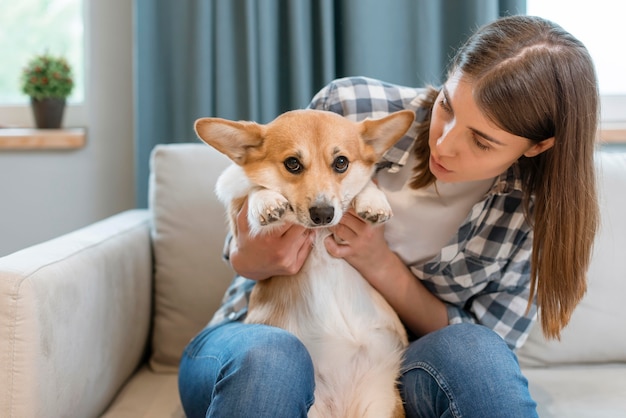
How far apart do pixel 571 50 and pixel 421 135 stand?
382 millimetres

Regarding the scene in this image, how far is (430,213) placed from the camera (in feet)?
4.96

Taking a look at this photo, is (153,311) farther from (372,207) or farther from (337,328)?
(372,207)

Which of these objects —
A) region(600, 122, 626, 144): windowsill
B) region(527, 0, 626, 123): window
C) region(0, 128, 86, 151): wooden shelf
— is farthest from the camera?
region(527, 0, 626, 123): window

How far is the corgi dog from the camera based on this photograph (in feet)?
4.26

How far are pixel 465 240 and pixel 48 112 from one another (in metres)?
1.77

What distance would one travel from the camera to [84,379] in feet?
4.73

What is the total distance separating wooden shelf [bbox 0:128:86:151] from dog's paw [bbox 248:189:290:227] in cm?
139

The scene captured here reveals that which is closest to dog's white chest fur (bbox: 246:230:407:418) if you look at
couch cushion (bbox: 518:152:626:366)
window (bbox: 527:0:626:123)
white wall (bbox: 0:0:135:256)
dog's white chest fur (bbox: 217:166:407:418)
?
dog's white chest fur (bbox: 217:166:407:418)

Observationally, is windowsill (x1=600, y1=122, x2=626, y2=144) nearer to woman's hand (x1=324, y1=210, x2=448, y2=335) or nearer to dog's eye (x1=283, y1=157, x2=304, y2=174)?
woman's hand (x1=324, y1=210, x2=448, y2=335)

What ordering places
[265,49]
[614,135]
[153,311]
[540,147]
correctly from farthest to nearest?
[614,135] → [265,49] → [153,311] → [540,147]

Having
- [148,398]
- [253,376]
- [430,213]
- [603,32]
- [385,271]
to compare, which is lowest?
[148,398]

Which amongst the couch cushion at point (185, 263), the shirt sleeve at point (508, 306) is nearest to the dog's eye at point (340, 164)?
the shirt sleeve at point (508, 306)

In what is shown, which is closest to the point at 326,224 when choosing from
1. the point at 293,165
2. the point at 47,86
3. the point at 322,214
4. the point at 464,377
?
the point at 322,214

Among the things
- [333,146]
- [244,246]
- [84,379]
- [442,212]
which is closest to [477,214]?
[442,212]
